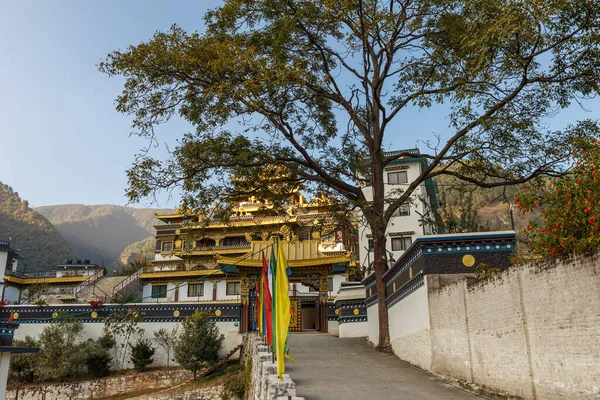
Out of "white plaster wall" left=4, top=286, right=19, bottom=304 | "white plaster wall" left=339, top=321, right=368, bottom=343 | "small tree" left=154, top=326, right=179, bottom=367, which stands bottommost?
"small tree" left=154, top=326, right=179, bottom=367

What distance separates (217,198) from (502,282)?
10.2 m

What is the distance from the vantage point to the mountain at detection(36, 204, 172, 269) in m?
147

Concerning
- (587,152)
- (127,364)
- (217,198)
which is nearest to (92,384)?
(127,364)

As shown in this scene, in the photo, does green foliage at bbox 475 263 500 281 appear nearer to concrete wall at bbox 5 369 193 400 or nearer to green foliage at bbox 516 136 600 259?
green foliage at bbox 516 136 600 259

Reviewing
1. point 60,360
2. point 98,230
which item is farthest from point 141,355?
point 98,230

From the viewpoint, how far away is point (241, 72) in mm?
13602

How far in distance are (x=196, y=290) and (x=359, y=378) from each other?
33.6 metres

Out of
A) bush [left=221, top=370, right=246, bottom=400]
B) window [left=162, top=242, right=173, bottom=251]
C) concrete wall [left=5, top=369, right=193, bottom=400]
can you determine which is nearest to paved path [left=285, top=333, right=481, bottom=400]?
bush [left=221, top=370, right=246, bottom=400]

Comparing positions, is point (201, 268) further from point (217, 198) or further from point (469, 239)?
point (469, 239)

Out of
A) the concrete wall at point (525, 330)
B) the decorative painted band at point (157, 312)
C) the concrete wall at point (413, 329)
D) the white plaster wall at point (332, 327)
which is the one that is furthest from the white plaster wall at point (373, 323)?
the decorative painted band at point (157, 312)

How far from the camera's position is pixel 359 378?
10492 mm

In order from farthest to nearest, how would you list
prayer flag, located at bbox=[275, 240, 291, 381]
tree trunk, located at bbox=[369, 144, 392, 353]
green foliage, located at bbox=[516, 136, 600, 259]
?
tree trunk, located at bbox=[369, 144, 392, 353]
prayer flag, located at bbox=[275, 240, 291, 381]
green foliage, located at bbox=[516, 136, 600, 259]

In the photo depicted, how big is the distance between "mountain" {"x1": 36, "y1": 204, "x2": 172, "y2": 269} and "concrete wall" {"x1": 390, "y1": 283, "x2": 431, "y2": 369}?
12692 centimetres

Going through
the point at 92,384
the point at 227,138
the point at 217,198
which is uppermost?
the point at 227,138
